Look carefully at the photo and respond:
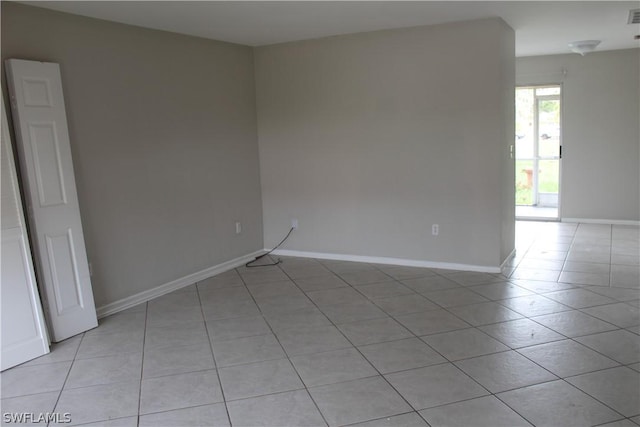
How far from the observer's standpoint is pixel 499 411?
7.63ft

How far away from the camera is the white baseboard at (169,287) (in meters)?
3.82

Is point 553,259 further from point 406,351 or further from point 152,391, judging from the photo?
point 152,391

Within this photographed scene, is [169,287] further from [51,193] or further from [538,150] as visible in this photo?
[538,150]

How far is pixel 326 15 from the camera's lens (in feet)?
12.7

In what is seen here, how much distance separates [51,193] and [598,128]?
6.56 m

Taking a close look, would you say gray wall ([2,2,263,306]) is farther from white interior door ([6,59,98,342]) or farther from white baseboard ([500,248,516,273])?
white baseboard ([500,248,516,273])

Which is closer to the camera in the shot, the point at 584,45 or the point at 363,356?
the point at 363,356

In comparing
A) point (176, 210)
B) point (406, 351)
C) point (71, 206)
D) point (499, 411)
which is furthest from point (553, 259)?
point (71, 206)

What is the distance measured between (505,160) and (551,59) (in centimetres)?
302

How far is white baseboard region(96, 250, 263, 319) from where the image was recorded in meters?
3.82

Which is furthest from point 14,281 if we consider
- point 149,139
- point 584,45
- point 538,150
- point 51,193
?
point 538,150

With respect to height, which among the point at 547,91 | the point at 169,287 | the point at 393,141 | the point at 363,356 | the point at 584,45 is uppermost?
the point at 584,45

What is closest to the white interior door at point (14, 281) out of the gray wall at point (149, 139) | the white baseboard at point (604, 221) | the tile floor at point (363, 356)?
the tile floor at point (363, 356)

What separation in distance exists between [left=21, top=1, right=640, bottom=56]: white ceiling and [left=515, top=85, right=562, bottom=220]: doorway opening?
2.14m
